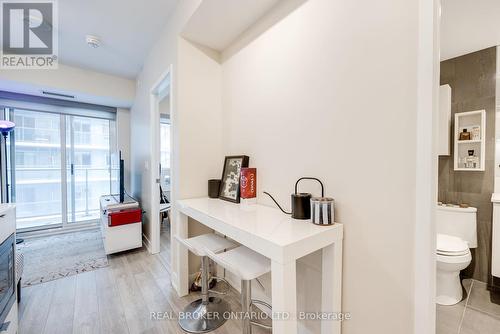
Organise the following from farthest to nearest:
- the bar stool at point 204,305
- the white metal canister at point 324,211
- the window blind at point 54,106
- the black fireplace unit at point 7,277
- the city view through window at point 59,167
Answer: the city view through window at point 59,167
the window blind at point 54,106
the bar stool at point 204,305
the black fireplace unit at point 7,277
the white metal canister at point 324,211

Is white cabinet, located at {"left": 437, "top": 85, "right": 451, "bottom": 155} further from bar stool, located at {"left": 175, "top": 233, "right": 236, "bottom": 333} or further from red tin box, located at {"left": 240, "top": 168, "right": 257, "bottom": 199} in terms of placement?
bar stool, located at {"left": 175, "top": 233, "right": 236, "bottom": 333}

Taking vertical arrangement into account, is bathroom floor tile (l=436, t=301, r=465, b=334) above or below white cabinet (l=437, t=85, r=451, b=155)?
below

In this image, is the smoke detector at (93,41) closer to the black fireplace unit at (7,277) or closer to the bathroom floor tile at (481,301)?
the black fireplace unit at (7,277)

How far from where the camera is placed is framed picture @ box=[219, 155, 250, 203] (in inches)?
70.8

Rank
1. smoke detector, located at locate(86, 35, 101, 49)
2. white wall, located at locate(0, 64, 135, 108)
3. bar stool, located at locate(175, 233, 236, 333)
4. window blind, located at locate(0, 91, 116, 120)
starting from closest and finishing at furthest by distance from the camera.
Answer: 1. bar stool, located at locate(175, 233, 236, 333)
2. smoke detector, located at locate(86, 35, 101, 49)
3. white wall, located at locate(0, 64, 135, 108)
4. window blind, located at locate(0, 91, 116, 120)

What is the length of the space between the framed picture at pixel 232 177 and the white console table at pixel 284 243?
196mm

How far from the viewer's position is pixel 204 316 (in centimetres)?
158

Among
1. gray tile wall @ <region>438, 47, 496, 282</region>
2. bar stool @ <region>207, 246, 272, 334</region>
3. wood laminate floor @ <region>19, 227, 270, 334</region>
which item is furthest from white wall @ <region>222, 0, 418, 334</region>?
gray tile wall @ <region>438, 47, 496, 282</region>

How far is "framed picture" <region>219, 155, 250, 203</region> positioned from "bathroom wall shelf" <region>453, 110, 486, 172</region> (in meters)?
2.28

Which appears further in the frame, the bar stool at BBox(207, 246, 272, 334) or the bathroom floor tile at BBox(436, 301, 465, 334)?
the bathroom floor tile at BBox(436, 301, 465, 334)

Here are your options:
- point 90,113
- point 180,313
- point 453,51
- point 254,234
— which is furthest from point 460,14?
point 90,113

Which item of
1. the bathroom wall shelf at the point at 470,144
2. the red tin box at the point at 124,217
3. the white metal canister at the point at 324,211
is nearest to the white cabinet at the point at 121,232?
the red tin box at the point at 124,217

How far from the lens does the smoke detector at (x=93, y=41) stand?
2.40 m

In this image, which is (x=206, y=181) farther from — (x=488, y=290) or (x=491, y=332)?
(x=488, y=290)
